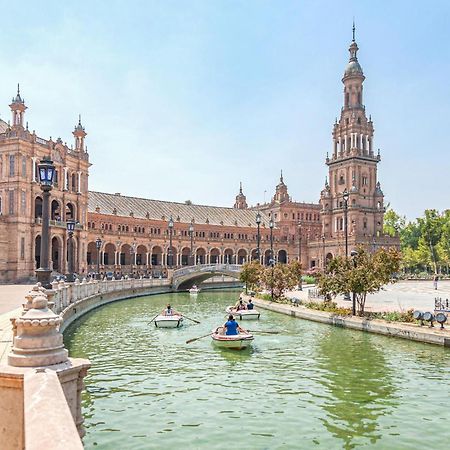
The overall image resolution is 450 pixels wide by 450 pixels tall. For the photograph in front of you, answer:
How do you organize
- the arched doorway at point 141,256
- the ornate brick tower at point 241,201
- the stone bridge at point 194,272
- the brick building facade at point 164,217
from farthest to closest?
the ornate brick tower at point 241,201 → the arched doorway at point 141,256 → the stone bridge at point 194,272 → the brick building facade at point 164,217

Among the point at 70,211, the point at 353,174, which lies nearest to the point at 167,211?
the point at 70,211

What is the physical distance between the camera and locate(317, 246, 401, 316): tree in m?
31.9

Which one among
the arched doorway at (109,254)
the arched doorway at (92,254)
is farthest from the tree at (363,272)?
the arched doorway at (109,254)

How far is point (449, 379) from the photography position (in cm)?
1844

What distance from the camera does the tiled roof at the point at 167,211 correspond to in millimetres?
95438

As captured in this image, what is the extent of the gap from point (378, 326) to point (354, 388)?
1191 centimetres

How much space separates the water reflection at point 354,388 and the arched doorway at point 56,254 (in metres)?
51.4

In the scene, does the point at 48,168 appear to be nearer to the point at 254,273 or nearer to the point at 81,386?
the point at 81,386

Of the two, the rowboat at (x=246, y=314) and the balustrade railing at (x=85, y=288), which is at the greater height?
the balustrade railing at (x=85, y=288)

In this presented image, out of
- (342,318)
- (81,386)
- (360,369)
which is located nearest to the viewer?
(81,386)

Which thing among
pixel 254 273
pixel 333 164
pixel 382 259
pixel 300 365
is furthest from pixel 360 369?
pixel 333 164

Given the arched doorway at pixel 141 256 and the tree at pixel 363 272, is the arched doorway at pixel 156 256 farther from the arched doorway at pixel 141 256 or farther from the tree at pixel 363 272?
the tree at pixel 363 272

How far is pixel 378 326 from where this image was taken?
28.6m

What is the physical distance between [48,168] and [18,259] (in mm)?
48353
